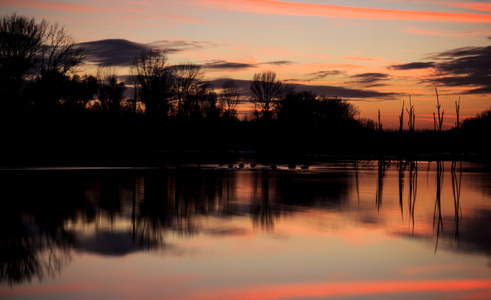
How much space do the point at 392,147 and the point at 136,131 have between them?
12054 cm

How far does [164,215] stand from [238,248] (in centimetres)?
609

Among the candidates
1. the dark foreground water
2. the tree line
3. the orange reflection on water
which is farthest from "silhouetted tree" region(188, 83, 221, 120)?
Result: the orange reflection on water

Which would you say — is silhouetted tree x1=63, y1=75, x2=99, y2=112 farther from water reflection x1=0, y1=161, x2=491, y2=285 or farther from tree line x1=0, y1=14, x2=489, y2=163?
water reflection x1=0, y1=161, x2=491, y2=285

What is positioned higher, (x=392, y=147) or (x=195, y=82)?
(x=195, y=82)

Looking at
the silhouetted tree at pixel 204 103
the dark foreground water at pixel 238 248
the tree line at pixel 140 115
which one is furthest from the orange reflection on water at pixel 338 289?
the silhouetted tree at pixel 204 103

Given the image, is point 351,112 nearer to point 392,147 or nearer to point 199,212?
point 392,147

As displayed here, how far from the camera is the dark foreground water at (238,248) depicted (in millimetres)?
9273

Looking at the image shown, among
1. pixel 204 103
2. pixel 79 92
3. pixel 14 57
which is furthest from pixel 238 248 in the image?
pixel 204 103

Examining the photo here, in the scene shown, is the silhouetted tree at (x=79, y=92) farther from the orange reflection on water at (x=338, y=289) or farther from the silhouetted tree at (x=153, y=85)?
the orange reflection on water at (x=338, y=289)

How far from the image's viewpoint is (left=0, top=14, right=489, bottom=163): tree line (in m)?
55.7

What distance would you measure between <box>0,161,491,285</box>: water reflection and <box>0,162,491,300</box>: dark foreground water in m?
0.05

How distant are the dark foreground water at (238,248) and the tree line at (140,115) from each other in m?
36.0

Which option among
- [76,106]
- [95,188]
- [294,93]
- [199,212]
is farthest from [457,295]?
[294,93]

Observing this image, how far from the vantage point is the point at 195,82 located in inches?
3922
